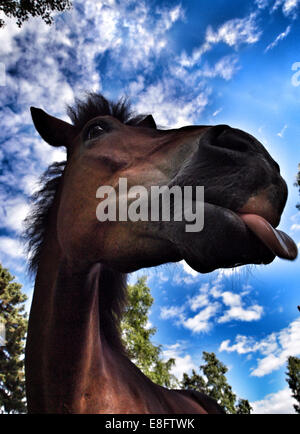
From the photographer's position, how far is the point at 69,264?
171 centimetres

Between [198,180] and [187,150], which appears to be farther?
[187,150]

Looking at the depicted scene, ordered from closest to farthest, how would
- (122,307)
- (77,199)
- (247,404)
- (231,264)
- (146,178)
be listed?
(231,264), (146,178), (77,199), (122,307), (247,404)

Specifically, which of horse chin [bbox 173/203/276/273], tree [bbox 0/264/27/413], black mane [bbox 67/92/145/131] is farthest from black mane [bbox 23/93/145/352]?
tree [bbox 0/264/27/413]

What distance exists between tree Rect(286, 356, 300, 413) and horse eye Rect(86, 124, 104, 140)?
1369 inches

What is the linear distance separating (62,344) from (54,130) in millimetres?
1812

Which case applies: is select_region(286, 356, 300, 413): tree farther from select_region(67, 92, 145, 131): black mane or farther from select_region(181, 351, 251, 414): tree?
select_region(67, 92, 145, 131): black mane

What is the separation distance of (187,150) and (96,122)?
1.06 meters

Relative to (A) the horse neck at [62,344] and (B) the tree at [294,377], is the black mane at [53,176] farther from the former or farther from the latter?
(B) the tree at [294,377]

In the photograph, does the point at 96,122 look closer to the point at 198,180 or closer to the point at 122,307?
the point at 198,180

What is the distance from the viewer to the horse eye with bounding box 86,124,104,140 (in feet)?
6.93

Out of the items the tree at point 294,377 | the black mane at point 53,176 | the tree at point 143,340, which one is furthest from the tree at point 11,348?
the tree at point 294,377

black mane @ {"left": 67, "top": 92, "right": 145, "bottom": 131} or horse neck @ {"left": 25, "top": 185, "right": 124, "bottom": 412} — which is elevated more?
black mane @ {"left": 67, "top": 92, "right": 145, "bottom": 131}

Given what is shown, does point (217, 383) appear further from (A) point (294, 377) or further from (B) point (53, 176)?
(B) point (53, 176)
